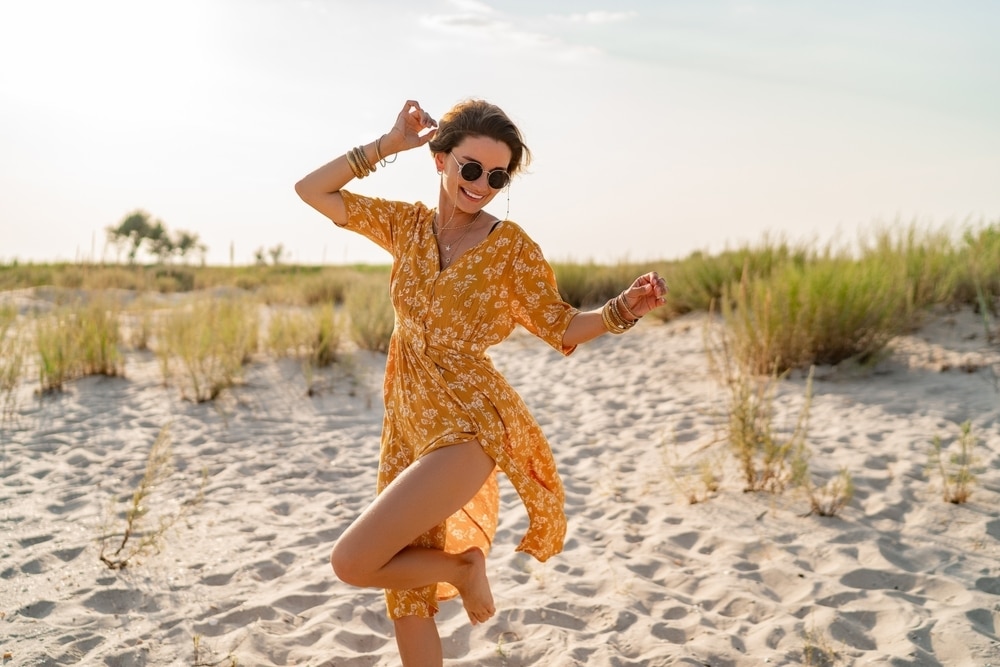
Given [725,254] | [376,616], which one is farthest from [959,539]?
[725,254]

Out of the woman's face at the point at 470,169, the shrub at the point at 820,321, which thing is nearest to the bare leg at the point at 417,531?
the woman's face at the point at 470,169

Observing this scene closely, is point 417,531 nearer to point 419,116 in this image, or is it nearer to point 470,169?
point 470,169

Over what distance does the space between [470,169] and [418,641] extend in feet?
5.13

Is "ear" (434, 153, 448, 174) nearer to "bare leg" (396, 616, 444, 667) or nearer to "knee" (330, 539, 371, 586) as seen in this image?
"knee" (330, 539, 371, 586)

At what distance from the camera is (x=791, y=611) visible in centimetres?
373


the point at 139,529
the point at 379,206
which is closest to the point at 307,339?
the point at 139,529

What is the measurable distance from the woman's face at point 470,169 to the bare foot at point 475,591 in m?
1.13

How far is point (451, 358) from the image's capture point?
2641 millimetres

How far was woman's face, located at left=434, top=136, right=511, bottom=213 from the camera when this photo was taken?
8.87 feet

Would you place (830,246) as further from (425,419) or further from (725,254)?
(425,419)

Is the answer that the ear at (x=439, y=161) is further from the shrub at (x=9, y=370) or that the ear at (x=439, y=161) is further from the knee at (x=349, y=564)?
the shrub at (x=9, y=370)

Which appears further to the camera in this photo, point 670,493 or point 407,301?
point 670,493

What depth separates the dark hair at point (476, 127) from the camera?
271 centimetres

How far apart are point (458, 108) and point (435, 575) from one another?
1497mm
